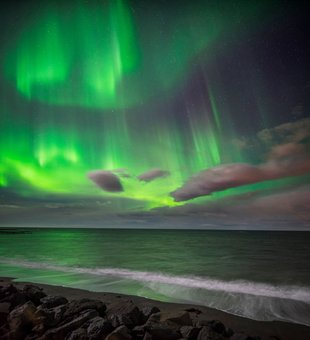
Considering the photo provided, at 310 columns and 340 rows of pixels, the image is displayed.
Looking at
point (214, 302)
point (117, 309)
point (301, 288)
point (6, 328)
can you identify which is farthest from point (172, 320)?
point (301, 288)

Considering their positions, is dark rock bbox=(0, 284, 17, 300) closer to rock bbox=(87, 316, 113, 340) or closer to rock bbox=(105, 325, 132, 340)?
rock bbox=(87, 316, 113, 340)

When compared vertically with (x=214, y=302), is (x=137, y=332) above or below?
above

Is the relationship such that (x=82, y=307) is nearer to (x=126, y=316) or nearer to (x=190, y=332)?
(x=126, y=316)

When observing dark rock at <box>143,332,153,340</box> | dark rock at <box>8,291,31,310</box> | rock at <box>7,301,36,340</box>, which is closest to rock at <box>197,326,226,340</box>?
dark rock at <box>143,332,153,340</box>

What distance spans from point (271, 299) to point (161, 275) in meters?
9.70

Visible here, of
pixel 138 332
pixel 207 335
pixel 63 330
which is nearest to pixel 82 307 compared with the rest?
pixel 63 330

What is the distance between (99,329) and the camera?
6.46 metres

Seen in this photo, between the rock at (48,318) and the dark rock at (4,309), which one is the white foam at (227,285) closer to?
the dark rock at (4,309)

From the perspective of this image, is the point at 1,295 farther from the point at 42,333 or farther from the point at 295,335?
the point at 295,335

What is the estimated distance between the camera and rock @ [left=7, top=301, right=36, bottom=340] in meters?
6.72

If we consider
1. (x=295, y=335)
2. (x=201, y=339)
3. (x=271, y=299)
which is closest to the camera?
(x=201, y=339)

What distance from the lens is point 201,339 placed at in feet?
20.7

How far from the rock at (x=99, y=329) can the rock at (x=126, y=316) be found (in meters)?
0.42

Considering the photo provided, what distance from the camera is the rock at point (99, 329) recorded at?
20.6ft
